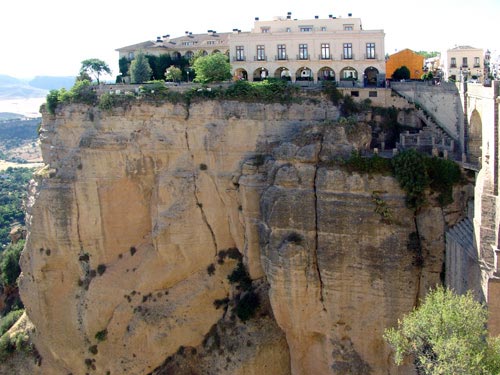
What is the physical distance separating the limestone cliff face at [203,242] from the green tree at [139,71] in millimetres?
5103

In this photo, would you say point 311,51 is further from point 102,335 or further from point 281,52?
point 102,335

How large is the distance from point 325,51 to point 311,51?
781mm

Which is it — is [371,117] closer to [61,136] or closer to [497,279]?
[497,279]

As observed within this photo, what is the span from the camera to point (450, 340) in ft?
61.2

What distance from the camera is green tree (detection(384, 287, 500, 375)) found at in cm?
1820

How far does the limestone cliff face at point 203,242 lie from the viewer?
2856 centimetres

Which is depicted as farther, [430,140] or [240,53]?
[240,53]

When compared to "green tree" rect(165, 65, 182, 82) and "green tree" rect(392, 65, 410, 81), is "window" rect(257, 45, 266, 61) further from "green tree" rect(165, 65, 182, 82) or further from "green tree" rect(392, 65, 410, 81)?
"green tree" rect(392, 65, 410, 81)

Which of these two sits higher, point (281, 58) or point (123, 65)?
point (123, 65)

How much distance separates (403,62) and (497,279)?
834 inches

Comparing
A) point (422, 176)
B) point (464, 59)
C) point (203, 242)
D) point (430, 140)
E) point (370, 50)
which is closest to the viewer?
point (422, 176)

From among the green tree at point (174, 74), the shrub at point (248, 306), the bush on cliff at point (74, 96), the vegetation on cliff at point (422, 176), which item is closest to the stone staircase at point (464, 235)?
the vegetation on cliff at point (422, 176)

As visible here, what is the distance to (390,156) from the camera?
29.2 m

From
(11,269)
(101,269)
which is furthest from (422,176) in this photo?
(11,269)
